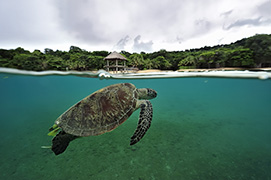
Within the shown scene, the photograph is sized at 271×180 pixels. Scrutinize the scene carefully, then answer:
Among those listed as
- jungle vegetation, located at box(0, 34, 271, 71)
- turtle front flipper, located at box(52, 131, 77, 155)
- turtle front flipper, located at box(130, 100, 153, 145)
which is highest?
jungle vegetation, located at box(0, 34, 271, 71)

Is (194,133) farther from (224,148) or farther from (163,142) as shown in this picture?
(163,142)

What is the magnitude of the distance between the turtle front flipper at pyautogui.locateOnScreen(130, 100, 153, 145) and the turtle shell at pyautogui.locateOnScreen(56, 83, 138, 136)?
12.6 inches

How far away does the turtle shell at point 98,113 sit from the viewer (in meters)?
2.63

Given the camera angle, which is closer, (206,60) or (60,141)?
(60,141)

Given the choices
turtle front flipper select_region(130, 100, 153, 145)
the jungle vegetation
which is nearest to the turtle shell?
turtle front flipper select_region(130, 100, 153, 145)

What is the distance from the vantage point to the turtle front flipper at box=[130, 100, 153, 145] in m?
2.49

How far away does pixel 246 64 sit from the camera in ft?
34.6

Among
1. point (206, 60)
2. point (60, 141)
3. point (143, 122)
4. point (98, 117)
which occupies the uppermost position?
point (206, 60)

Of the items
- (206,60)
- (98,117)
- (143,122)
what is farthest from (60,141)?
(206,60)

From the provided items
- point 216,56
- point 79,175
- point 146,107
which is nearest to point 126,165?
point 79,175

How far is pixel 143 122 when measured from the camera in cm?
273

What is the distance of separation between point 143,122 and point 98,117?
113 cm

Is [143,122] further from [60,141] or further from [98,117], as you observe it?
[60,141]

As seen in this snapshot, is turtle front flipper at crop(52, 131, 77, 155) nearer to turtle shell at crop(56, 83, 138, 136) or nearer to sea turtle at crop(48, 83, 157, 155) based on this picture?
sea turtle at crop(48, 83, 157, 155)
